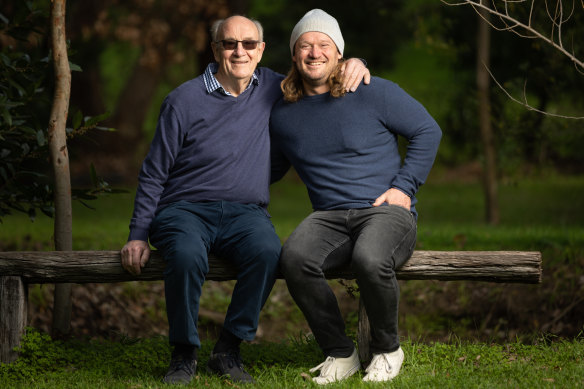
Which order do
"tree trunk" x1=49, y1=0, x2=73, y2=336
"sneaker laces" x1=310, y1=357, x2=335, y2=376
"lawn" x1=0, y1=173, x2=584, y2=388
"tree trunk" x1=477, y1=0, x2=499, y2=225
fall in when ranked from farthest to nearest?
1. "tree trunk" x1=477, y1=0, x2=499, y2=225
2. "tree trunk" x1=49, y1=0, x2=73, y2=336
3. "lawn" x1=0, y1=173, x2=584, y2=388
4. "sneaker laces" x1=310, y1=357, x2=335, y2=376

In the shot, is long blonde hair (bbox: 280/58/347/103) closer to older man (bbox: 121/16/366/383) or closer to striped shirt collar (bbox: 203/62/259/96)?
older man (bbox: 121/16/366/383)

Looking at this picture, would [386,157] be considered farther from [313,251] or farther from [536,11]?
[536,11]

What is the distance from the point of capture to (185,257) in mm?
4125

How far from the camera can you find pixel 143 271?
176 inches

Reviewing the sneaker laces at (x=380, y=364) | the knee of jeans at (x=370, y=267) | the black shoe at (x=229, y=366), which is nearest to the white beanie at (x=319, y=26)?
the knee of jeans at (x=370, y=267)

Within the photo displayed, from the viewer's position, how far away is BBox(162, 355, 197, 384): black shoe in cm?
420

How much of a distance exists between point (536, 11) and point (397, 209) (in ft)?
12.6

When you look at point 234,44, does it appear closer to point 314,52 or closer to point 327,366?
point 314,52

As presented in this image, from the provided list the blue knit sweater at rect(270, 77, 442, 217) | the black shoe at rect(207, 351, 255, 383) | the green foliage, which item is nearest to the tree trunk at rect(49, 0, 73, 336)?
the green foliage

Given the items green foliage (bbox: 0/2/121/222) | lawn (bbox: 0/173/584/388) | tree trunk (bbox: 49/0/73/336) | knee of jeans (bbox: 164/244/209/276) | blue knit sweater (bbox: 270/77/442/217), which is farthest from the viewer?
green foliage (bbox: 0/2/121/222)

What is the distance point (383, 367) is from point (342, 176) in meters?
1.14

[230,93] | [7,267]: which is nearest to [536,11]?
[230,93]

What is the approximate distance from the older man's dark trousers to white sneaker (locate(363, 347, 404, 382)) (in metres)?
0.70

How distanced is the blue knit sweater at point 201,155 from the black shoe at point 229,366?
840 millimetres
